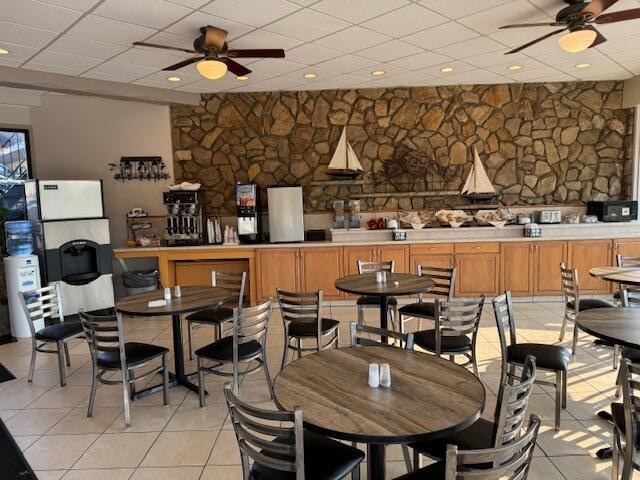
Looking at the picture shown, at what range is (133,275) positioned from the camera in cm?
650

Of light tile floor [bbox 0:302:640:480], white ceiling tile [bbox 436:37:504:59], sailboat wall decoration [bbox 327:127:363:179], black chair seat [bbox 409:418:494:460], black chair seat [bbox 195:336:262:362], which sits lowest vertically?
light tile floor [bbox 0:302:640:480]

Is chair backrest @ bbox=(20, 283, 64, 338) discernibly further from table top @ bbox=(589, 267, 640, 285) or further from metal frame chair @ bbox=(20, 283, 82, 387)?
table top @ bbox=(589, 267, 640, 285)

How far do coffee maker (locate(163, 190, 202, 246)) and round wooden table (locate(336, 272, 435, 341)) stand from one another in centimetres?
320

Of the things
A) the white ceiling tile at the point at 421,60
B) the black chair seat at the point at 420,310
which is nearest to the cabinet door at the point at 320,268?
the black chair seat at the point at 420,310

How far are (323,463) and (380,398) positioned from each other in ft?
1.25

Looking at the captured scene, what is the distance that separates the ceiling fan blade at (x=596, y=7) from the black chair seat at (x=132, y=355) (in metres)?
4.37

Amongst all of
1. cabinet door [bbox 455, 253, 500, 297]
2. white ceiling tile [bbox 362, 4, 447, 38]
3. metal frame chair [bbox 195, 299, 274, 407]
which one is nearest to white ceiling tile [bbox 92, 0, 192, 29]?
white ceiling tile [bbox 362, 4, 447, 38]

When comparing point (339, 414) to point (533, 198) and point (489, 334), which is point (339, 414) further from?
point (533, 198)

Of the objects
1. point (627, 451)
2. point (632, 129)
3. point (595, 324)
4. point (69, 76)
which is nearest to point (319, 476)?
point (627, 451)

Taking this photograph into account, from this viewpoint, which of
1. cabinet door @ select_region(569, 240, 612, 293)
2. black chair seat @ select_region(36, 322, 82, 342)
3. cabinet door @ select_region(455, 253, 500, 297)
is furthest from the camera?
cabinet door @ select_region(455, 253, 500, 297)

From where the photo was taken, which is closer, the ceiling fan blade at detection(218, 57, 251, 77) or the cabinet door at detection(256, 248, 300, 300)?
the ceiling fan blade at detection(218, 57, 251, 77)

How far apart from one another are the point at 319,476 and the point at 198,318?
2730 mm

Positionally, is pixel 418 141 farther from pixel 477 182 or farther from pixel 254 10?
pixel 254 10

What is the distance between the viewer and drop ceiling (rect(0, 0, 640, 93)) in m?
3.80
